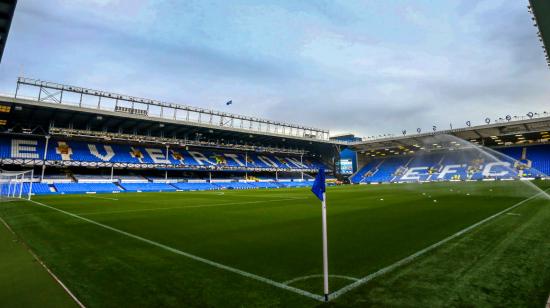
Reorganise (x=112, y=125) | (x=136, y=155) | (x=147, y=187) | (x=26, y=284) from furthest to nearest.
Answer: (x=136, y=155), (x=112, y=125), (x=147, y=187), (x=26, y=284)

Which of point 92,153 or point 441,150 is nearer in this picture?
point 92,153

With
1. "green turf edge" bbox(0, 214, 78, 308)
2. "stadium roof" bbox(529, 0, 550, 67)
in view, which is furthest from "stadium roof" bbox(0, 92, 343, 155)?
"stadium roof" bbox(529, 0, 550, 67)

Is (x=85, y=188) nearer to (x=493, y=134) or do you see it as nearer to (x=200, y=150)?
(x=200, y=150)

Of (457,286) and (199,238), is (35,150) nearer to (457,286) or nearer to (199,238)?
(199,238)

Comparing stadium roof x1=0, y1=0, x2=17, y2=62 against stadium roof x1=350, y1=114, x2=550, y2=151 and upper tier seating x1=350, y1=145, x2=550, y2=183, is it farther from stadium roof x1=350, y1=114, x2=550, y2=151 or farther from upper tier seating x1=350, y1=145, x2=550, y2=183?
upper tier seating x1=350, y1=145, x2=550, y2=183

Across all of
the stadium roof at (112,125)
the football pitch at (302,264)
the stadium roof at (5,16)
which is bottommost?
the football pitch at (302,264)

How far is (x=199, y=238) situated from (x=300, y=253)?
3.66m

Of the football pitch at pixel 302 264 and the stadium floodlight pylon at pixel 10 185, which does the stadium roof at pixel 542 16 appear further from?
the stadium floodlight pylon at pixel 10 185

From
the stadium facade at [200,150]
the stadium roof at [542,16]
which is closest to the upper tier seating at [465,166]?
the stadium facade at [200,150]

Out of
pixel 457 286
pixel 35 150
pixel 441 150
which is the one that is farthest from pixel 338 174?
pixel 457 286

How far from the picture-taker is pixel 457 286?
175 inches

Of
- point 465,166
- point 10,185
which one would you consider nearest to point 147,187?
point 10,185

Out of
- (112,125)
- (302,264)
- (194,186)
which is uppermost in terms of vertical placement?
(112,125)

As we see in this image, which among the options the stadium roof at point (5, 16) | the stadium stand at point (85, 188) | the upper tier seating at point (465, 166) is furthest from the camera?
the upper tier seating at point (465, 166)
